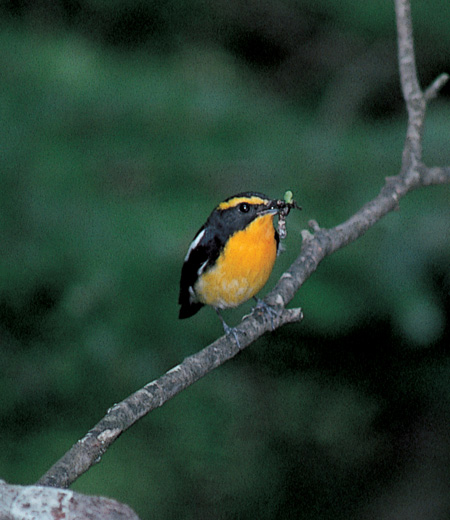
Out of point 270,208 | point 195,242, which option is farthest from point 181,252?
point 270,208

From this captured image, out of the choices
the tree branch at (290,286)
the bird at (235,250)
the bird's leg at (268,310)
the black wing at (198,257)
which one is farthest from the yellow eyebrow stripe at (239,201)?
the bird's leg at (268,310)

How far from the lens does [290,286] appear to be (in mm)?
3447

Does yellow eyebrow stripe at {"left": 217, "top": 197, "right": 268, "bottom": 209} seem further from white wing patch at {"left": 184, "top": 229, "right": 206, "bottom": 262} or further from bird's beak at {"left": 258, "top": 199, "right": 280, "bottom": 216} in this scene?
white wing patch at {"left": 184, "top": 229, "right": 206, "bottom": 262}

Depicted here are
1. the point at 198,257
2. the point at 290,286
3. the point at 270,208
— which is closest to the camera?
the point at 290,286

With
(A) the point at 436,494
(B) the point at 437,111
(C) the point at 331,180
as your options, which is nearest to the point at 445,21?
(B) the point at 437,111

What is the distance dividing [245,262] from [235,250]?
0.09 metres

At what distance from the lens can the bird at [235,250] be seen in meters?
3.84

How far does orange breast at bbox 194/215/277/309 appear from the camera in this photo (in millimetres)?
3848

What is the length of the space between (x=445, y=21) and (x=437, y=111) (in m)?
0.64

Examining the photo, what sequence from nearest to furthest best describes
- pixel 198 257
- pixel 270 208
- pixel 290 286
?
1. pixel 290 286
2. pixel 270 208
3. pixel 198 257

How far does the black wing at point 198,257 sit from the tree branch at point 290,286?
0.50 m

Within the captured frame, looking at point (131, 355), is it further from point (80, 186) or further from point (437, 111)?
point (437, 111)

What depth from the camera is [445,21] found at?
530cm

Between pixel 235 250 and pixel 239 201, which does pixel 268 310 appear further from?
pixel 239 201
